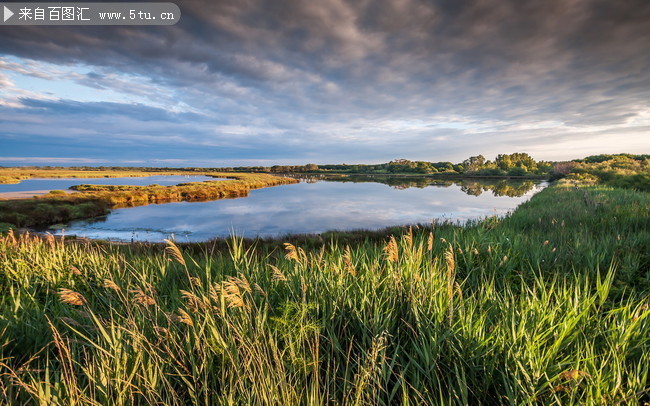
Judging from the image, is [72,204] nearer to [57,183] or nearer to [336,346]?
[336,346]

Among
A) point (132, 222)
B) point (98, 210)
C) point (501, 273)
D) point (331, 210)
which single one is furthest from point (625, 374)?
point (98, 210)

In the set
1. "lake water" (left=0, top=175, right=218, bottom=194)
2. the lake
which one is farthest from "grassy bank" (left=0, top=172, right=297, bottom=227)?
"lake water" (left=0, top=175, right=218, bottom=194)

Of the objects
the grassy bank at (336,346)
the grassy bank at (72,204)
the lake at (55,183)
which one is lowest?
the grassy bank at (72,204)

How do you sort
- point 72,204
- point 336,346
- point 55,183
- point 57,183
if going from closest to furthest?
point 336,346, point 72,204, point 55,183, point 57,183

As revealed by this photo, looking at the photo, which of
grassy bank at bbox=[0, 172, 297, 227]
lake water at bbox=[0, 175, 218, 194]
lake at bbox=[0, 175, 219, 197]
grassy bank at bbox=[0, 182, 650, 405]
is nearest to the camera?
grassy bank at bbox=[0, 182, 650, 405]

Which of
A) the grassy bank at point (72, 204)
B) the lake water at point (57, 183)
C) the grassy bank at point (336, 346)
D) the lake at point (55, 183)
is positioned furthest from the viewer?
the lake water at point (57, 183)

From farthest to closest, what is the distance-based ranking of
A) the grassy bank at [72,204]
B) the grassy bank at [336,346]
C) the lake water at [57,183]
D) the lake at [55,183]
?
the lake water at [57,183] → the lake at [55,183] → the grassy bank at [72,204] → the grassy bank at [336,346]

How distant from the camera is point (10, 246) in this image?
9.18 metres

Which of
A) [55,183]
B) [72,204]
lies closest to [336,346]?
[72,204]

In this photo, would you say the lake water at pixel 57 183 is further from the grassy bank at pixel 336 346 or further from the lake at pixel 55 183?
the grassy bank at pixel 336 346

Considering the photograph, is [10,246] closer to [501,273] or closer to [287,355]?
[287,355]

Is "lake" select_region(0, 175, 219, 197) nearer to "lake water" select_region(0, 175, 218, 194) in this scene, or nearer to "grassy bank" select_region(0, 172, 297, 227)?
"lake water" select_region(0, 175, 218, 194)

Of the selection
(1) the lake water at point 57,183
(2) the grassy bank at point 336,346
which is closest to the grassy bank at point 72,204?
(1) the lake water at point 57,183

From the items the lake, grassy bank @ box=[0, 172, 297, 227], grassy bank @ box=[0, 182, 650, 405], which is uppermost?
grassy bank @ box=[0, 182, 650, 405]
